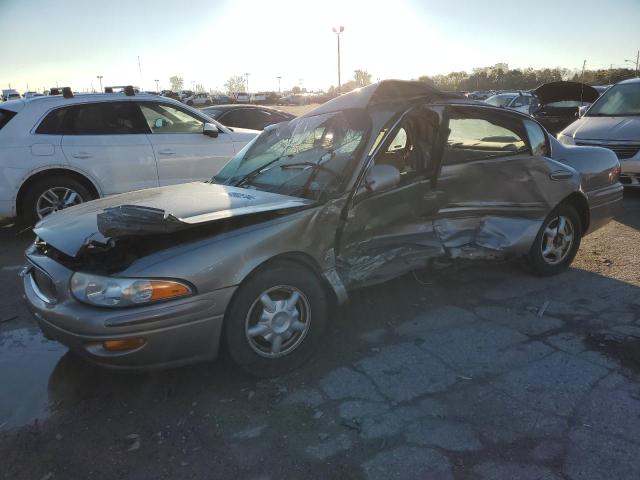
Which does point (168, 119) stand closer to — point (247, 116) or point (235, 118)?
point (235, 118)

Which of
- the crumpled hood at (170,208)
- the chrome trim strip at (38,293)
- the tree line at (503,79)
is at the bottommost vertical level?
the chrome trim strip at (38,293)

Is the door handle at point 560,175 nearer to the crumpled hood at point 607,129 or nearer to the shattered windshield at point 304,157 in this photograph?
the shattered windshield at point 304,157

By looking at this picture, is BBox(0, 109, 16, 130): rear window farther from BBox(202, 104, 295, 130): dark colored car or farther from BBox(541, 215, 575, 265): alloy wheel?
BBox(541, 215, 575, 265): alloy wheel

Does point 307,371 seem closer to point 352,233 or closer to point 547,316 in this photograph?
point 352,233

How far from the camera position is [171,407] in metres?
2.82

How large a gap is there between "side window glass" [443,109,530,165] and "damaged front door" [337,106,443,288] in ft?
0.55

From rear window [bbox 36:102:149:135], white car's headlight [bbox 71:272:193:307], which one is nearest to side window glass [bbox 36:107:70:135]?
rear window [bbox 36:102:149:135]

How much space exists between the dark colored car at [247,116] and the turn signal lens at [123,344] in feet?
25.0

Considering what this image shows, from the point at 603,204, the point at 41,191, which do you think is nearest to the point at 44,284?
the point at 41,191

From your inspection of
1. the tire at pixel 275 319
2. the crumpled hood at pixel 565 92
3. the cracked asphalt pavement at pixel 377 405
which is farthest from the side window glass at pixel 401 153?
the crumpled hood at pixel 565 92

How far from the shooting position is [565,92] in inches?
452

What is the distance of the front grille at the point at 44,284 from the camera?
280cm

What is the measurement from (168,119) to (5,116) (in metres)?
1.89

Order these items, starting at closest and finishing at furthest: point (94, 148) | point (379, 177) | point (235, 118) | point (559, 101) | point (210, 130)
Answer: point (379, 177)
point (94, 148)
point (210, 130)
point (235, 118)
point (559, 101)
